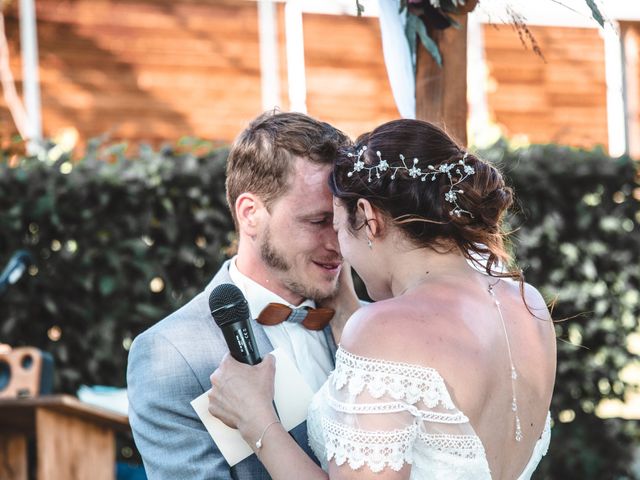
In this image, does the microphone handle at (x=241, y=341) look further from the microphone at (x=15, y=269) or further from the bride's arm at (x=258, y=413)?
the microphone at (x=15, y=269)

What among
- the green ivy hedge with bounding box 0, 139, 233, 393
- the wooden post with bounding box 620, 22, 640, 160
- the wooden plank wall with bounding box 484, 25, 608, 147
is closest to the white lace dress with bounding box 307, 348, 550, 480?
the green ivy hedge with bounding box 0, 139, 233, 393

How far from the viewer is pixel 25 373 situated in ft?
15.0

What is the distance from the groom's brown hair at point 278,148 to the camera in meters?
3.09

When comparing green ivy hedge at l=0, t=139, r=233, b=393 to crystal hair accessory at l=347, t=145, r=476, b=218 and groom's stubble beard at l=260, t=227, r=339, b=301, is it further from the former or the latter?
crystal hair accessory at l=347, t=145, r=476, b=218

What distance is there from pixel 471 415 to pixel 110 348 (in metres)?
3.11

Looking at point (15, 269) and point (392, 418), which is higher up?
point (392, 418)

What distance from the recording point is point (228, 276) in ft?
10.1

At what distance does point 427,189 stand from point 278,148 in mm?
766

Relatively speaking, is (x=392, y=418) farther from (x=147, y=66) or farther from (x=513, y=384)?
(x=147, y=66)

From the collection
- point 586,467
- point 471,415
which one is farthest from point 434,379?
point 586,467

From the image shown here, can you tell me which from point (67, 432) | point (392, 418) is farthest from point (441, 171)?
point (67, 432)

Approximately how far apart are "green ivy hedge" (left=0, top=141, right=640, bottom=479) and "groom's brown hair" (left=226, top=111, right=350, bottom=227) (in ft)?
6.85

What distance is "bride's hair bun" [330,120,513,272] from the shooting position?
2.47m

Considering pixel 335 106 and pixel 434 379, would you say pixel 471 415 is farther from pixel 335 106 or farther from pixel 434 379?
pixel 335 106
